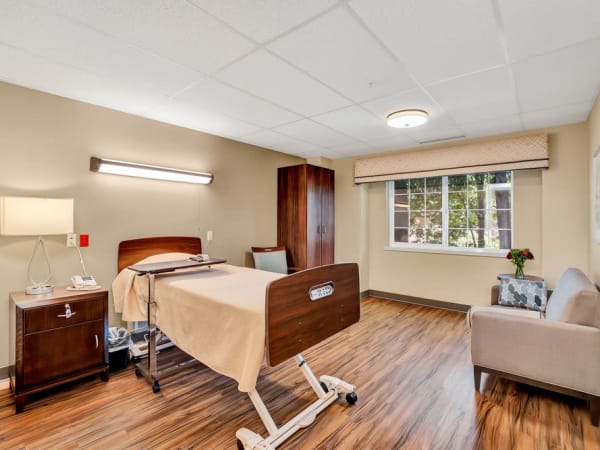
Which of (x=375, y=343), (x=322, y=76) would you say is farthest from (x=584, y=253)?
(x=322, y=76)

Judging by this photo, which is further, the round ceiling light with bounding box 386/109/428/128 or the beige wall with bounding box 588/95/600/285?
the round ceiling light with bounding box 386/109/428/128

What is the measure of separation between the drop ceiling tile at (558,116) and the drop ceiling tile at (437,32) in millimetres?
1460

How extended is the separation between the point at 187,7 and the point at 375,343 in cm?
327

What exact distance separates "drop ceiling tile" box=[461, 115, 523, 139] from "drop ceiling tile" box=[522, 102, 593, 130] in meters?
0.09

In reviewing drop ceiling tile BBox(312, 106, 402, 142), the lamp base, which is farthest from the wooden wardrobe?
the lamp base

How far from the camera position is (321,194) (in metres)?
4.69

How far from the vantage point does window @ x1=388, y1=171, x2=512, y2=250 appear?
4.11 meters

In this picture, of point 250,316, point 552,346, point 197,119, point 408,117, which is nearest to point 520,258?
point 552,346

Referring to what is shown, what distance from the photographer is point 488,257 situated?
4105mm

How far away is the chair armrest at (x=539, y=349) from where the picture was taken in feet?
6.44

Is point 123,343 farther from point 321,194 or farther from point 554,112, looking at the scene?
point 554,112

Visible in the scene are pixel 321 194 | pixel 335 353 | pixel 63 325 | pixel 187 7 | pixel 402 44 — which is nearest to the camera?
pixel 187 7

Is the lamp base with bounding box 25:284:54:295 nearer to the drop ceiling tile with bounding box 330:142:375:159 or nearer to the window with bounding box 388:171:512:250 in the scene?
the drop ceiling tile with bounding box 330:142:375:159

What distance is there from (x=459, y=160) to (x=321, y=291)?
325cm
